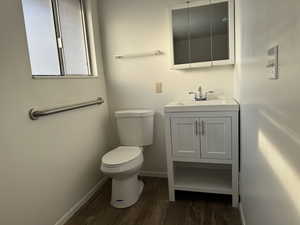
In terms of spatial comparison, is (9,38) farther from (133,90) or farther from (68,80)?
(133,90)

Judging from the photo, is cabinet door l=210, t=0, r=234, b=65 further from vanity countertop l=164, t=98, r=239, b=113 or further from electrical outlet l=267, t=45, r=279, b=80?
electrical outlet l=267, t=45, r=279, b=80

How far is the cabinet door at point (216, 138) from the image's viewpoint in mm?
1719

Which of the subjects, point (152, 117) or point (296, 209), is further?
point (152, 117)

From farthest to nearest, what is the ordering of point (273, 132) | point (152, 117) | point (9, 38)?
point (152, 117) < point (9, 38) < point (273, 132)

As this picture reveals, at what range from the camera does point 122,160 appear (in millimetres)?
1814

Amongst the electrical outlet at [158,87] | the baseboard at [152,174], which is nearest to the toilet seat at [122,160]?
the baseboard at [152,174]

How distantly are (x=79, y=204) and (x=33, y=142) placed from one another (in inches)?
32.5

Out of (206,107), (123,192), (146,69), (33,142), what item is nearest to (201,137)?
(206,107)

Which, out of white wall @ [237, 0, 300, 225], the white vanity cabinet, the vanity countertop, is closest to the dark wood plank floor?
the white vanity cabinet

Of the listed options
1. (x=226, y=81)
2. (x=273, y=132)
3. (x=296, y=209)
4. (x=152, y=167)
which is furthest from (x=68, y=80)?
(x=296, y=209)

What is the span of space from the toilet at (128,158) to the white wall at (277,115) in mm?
1075

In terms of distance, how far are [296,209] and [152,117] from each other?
1.72 m

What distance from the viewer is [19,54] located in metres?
1.41

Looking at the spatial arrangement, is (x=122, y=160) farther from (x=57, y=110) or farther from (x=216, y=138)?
(x=216, y=138)
